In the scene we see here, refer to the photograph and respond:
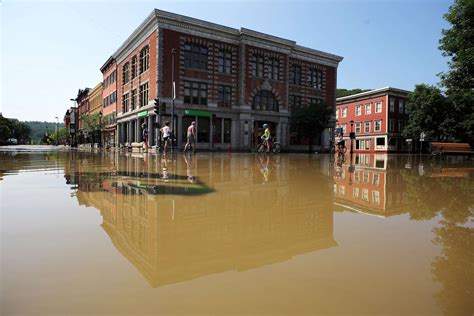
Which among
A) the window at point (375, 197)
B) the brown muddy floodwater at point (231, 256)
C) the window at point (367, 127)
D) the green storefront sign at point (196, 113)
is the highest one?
the window at point (367, 127)

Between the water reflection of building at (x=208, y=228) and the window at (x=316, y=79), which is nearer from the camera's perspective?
the water reflection of building at (x=208, y=228)

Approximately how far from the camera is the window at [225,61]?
103 feet

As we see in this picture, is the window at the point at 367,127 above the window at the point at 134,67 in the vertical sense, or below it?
below

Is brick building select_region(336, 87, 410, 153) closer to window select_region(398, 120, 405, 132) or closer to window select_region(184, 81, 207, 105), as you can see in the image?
window select_region(398, 120, 405, 132)

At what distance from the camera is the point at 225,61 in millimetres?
31766

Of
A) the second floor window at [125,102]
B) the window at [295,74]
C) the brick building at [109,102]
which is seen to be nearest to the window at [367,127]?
the window at [295,74]

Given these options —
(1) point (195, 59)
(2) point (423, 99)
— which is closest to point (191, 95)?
(1) point (195, 59)

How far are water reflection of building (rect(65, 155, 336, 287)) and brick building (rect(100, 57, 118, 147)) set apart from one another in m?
41.5

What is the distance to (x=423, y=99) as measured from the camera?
4488 cm

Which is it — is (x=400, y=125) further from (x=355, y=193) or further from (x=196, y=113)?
(x=355, y=193)

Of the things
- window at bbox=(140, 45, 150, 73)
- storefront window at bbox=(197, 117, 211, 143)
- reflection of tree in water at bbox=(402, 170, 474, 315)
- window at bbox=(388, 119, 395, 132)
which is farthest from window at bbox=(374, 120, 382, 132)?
reflection of tree in water at bbox=(402, 170, 474, 315)

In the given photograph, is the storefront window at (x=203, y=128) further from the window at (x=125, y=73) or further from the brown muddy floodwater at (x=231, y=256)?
the brown muddy floodwater at (x=231, y=256)

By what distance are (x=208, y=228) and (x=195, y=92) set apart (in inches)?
1125

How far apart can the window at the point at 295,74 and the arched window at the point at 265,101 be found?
408 centimetres
